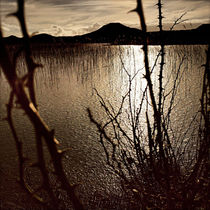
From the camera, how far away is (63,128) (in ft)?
5.20

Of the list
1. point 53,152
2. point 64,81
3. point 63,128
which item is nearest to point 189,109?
point 63,128

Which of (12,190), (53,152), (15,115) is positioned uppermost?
(53,152)

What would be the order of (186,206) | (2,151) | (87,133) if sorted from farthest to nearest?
1. (87,133)
2. (2,151)
3. (186,206)

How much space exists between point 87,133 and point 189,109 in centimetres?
78

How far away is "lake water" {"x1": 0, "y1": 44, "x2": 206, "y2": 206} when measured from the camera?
1.09m

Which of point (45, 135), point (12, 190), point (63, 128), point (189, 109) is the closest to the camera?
point (45, 135)

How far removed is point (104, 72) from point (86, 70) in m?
0.24

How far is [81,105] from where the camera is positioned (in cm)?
193

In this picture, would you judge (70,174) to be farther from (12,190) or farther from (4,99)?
(4,99)

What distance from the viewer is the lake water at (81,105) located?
1088 millimetres

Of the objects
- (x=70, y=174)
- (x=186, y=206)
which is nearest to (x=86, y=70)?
(x=70, y=174)

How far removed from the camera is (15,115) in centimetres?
179

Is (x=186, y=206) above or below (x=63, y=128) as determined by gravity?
above

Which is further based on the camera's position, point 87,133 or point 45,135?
point 87,133
